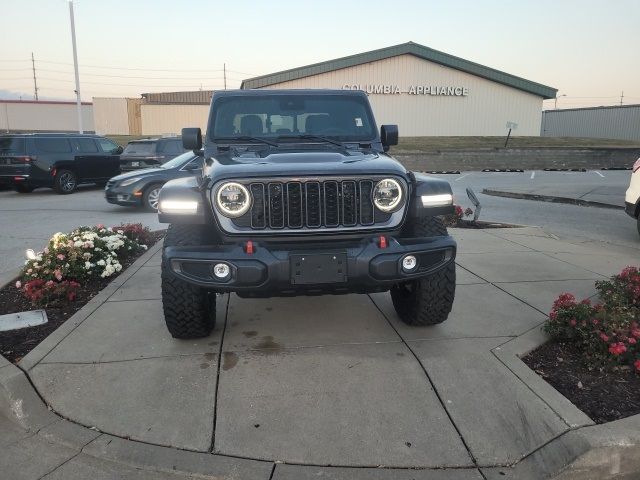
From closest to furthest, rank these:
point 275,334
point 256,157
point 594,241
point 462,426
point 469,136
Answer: point 462,426 → point 256,157 → point 275,334 → point 594,241 → point 469,136

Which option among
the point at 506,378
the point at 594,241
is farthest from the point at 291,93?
the point at 594,241

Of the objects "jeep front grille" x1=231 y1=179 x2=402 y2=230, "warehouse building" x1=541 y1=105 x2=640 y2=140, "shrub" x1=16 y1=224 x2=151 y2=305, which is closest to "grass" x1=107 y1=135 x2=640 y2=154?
"warehouse building" x1=541 y1=105 x2=640 y2=140

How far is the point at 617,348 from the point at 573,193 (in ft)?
38.4

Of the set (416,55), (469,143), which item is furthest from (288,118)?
(416,55)

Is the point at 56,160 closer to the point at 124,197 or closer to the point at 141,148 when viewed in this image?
the point at 141,148

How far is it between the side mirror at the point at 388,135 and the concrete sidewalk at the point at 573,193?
9263 millimetres

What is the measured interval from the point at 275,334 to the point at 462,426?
176cm

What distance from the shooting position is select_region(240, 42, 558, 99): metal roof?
32125 millimetres

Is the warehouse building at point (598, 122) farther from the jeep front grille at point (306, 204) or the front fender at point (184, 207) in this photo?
the front fender at point (184, 207)

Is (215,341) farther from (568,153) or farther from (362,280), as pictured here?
(568,153)

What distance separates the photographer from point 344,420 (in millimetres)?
3137

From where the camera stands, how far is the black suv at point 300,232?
3461mm

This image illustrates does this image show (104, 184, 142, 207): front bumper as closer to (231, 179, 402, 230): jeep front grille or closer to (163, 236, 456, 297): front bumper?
(163, 236, 456, 297): front bumper

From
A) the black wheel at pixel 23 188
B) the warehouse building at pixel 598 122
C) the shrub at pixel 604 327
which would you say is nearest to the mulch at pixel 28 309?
the shrub at pixel 604 327
